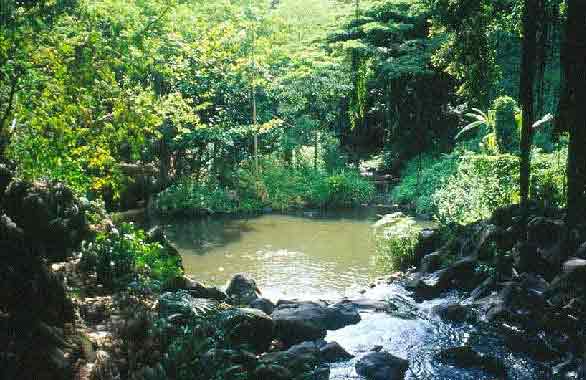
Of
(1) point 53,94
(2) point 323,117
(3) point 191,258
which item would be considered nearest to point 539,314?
(1) point 53,94

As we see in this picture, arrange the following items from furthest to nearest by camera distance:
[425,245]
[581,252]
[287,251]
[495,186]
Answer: [287,251], [495,186], [425,245], [581,252]

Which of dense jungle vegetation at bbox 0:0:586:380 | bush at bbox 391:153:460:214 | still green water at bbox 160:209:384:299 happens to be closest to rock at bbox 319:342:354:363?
dense jungle vegetation at bbox 0:0:586:380

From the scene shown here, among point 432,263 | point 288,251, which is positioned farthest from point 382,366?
point 288,251

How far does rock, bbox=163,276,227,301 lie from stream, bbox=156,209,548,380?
6.60 ft

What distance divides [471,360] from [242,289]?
4744 mm

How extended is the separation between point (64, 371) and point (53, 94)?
3.44 m

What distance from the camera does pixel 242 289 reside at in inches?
419

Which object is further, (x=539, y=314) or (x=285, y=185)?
(x=285, y=185)

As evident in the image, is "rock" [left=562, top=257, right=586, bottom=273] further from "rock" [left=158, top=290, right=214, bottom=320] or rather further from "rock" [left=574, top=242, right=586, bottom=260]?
"rock" [left=158, top=290, right=214, bottom=320]

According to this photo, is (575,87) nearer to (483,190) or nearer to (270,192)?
(483,190)

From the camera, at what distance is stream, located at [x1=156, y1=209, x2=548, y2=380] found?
26.3ft

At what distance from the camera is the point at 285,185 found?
2286 cm

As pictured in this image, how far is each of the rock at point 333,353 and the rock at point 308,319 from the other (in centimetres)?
57

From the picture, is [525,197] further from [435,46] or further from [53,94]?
[435,46]
